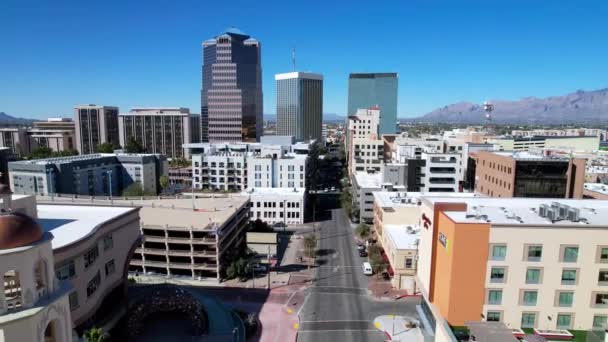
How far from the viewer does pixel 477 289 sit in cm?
2900

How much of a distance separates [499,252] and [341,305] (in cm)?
2774

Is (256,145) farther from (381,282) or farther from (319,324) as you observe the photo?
(319,324)

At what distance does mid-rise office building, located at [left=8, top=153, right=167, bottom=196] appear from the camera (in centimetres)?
9769

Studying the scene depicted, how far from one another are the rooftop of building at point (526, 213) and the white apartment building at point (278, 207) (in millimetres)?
57729

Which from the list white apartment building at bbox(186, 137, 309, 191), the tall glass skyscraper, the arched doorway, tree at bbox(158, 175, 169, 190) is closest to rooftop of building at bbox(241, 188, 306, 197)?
white apartment building at bbox(186, 137, 309, 191)

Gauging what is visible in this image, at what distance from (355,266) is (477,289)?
38.3 meters

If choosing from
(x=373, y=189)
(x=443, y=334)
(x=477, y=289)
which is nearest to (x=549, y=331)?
(x=477, y=289)

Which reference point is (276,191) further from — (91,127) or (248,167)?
(91,127)

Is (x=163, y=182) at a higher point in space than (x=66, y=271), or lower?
lower

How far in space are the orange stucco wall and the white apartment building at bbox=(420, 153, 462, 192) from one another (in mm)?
65554

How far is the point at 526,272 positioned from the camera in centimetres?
2930

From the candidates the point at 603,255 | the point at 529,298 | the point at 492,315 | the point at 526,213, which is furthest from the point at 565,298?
the point at 526,213

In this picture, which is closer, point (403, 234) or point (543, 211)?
point (543, 211)

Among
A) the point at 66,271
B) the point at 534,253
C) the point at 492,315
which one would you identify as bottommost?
the point at 492,315
